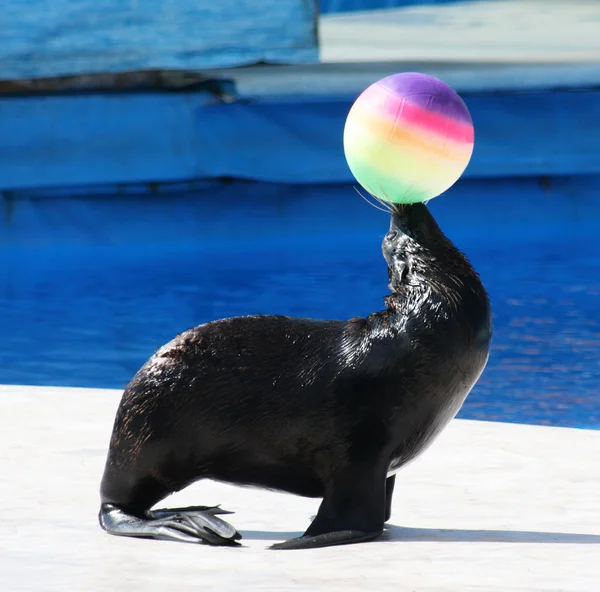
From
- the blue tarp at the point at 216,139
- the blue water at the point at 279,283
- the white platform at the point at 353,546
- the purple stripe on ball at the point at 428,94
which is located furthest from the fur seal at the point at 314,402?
the blue tarp at the point at 216,139

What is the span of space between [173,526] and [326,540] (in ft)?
1.10

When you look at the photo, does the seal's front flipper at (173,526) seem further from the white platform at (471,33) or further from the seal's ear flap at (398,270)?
the white platform at (471,33)

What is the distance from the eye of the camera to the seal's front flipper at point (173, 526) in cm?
263

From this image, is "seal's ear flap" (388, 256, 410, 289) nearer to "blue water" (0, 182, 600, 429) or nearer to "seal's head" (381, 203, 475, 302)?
"seal's head" (381, 203, 475, 302)

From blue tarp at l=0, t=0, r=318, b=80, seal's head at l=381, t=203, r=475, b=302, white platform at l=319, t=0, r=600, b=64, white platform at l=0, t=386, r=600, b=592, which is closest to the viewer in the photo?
white platform at l=0, t=386, r=600, b=592

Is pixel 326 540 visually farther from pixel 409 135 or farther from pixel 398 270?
pixel 409 135

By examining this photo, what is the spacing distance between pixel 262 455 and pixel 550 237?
6659 millimetres

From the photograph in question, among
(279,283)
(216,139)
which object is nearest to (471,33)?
A: (216,139)

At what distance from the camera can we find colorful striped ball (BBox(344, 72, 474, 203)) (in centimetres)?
264

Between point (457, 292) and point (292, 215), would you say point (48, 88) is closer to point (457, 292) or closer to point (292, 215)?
point (292, 215)

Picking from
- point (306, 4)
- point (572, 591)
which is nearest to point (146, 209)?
point (306, 4)

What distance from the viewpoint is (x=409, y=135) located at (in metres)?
2.64

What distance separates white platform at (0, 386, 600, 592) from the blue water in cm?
185

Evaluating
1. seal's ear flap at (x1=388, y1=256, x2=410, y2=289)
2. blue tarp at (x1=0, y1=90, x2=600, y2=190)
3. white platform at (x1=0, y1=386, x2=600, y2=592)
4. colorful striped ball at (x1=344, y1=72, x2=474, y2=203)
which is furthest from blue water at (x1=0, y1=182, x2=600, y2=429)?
colorful striped ball at (x1=344, y1=72, x2=474, y2=203)
